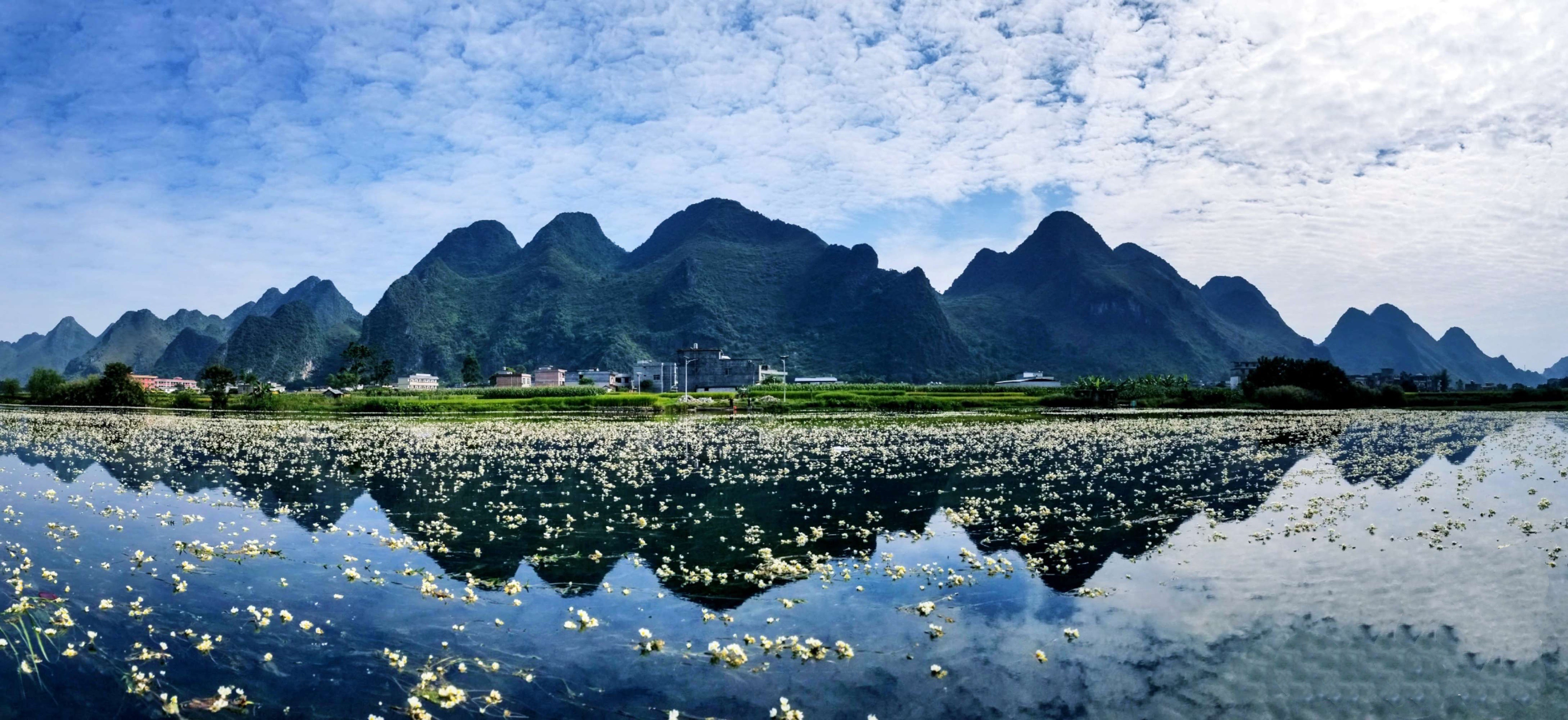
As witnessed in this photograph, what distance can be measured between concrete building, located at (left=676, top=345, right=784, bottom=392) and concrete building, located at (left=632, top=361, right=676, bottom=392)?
2293mm

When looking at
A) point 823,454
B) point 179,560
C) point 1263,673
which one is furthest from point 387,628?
point 823,454

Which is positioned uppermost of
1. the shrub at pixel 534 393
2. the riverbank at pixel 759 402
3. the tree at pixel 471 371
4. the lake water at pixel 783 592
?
the tree at pixel 471 371

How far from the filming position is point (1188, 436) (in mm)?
40281

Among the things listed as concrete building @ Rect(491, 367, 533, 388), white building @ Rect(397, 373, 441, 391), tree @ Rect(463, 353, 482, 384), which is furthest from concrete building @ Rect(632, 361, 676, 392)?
white building @ Rect(397, 373, 441, 391)

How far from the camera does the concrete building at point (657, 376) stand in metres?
137

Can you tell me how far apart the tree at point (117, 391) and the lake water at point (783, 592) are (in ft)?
217

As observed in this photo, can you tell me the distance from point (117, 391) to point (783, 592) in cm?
9240

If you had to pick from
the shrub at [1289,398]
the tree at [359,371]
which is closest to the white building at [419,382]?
the tree at [359,371]

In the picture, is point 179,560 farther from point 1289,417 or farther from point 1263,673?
point 1289,417

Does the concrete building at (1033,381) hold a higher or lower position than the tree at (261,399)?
higher

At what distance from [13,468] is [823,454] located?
26894 mm

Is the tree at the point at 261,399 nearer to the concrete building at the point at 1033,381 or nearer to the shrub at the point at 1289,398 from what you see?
the shrub at the point at 1289,398

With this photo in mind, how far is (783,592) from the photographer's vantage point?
11.9 metres

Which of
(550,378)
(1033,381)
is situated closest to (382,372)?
(550,378)
